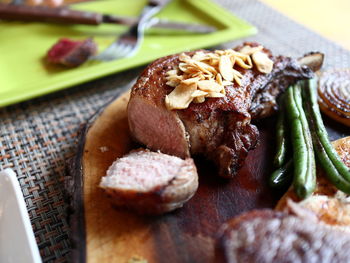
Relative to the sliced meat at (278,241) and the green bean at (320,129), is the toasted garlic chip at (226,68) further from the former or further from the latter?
the sliced meat at (278,241)

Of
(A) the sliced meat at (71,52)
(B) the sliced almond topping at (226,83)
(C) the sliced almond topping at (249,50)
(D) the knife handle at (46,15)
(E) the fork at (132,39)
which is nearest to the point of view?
(B) the sliced almond topping at (226,83)

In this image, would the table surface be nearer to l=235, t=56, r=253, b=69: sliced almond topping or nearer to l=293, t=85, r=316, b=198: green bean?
l=293, t=85, r=316, b=198: green bean

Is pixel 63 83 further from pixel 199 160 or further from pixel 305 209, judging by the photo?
pixel 305 209

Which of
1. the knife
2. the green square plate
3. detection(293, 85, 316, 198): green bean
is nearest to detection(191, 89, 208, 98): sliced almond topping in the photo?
detection(293, 85, 316, 198): green bean

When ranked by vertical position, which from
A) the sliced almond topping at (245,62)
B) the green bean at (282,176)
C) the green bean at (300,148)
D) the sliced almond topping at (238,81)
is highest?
the sliced almond topping at (245,62)

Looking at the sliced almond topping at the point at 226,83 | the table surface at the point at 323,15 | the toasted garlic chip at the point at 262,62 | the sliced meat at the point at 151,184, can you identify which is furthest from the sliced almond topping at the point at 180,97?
the table surface at the point at 323,15

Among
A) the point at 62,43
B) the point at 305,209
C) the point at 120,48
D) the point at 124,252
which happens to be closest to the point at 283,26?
the point at 120,48
